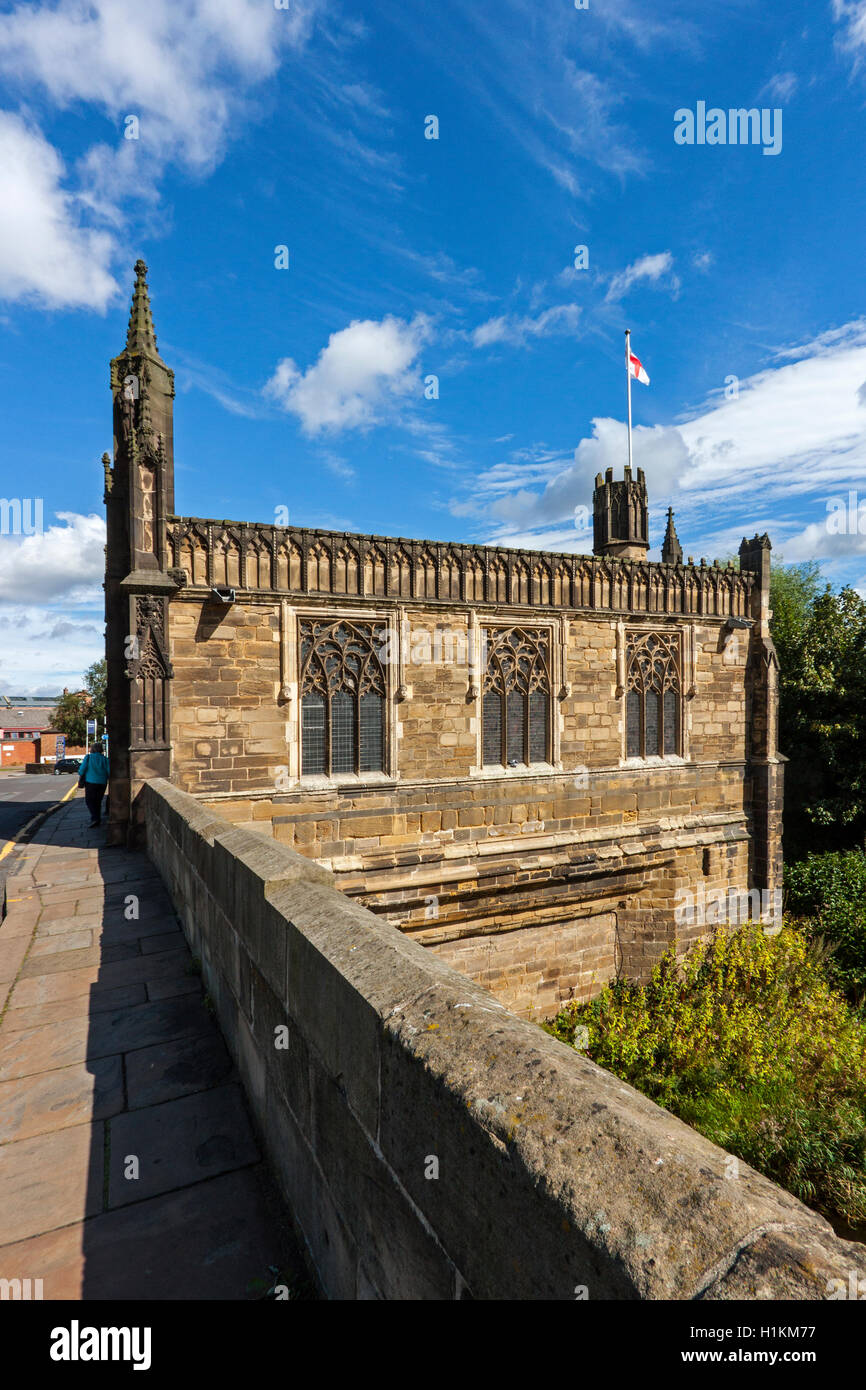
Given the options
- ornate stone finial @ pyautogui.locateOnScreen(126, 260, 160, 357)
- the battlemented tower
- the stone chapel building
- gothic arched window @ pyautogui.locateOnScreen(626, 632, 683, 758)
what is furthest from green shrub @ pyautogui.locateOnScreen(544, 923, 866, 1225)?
ornate stone finial @ pyautogui.locateOnScreen(126, 260, 160, 357)

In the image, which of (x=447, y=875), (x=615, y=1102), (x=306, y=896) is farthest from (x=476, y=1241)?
(x=447, y=875)

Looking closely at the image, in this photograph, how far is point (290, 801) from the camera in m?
9.98

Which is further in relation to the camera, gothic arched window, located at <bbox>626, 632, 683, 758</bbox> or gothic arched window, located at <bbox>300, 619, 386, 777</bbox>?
gothic arched window, located at <bbox>626, 632, 683, 758</bbox>

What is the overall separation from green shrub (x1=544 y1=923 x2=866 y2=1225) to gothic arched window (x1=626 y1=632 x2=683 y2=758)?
442cm

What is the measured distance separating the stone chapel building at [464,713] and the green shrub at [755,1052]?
770mm

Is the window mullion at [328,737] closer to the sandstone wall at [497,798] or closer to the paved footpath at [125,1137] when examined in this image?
the sandstone wall at [497,798]

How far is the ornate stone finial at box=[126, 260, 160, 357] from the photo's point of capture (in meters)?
9.65

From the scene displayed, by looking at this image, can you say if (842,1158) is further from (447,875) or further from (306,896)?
(306,896)

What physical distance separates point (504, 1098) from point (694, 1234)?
0.43 meters

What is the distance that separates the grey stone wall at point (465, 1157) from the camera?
1.00 metres

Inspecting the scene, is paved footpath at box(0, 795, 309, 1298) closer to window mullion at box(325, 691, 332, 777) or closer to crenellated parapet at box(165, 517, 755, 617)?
window mullion at box(325, 691, 332, 777)

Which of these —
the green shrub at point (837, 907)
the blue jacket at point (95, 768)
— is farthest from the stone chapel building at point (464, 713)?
the green shrub at point (837, 907)

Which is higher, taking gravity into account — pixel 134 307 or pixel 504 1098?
pixel 134 307

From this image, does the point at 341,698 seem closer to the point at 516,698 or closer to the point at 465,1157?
the point at 516,698
